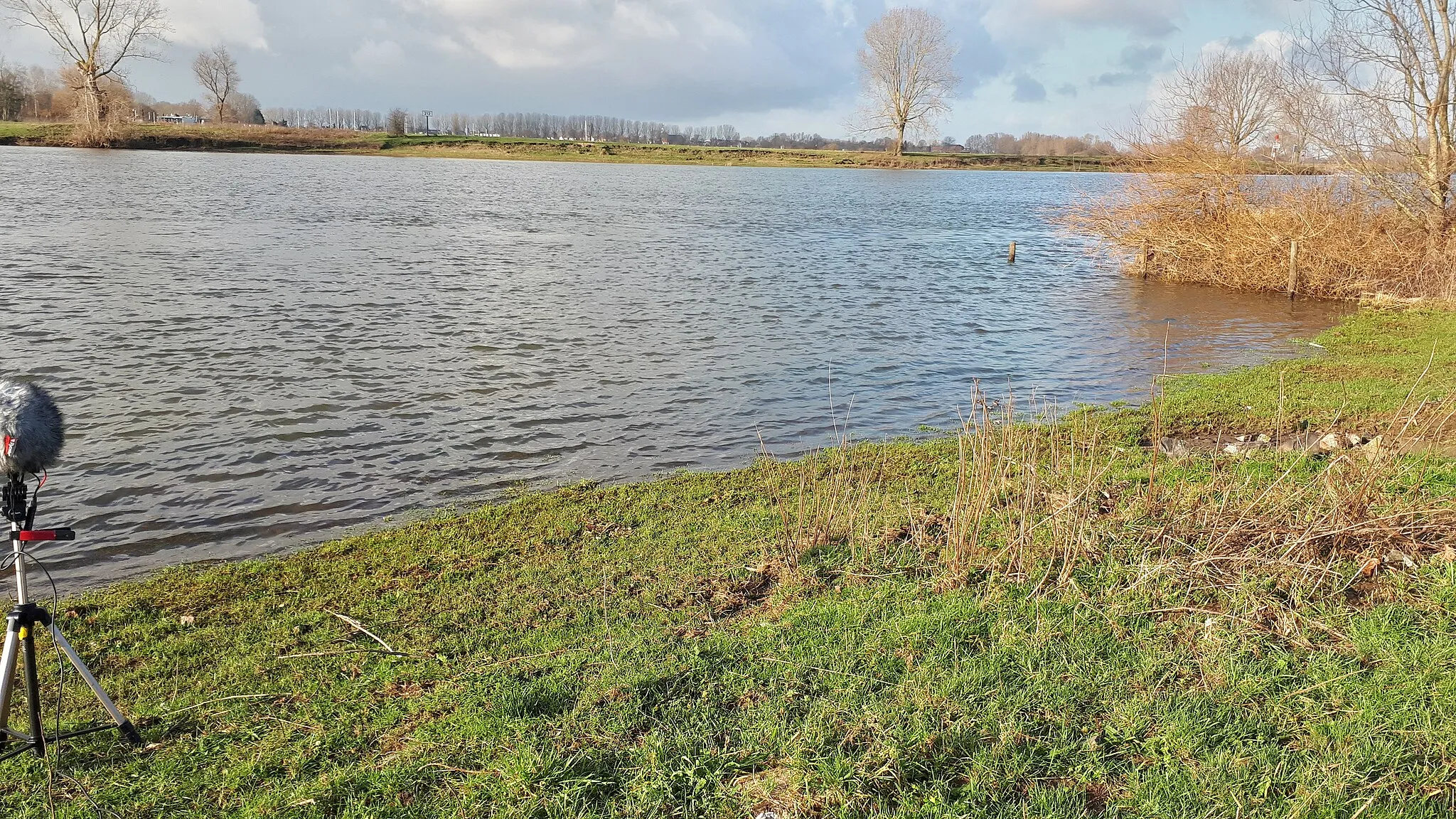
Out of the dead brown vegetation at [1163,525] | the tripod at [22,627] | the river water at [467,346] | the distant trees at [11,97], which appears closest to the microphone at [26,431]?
the tripod at [22,627]

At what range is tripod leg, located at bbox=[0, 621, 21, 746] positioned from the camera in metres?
4.34

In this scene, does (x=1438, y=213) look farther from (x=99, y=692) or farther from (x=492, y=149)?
(x=492, y=149)

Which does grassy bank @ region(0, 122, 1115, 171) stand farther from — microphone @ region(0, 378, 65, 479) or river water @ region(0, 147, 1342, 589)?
microphone @ region(0, 378, 65, 479)

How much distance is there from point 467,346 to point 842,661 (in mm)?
13886

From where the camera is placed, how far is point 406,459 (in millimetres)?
11344

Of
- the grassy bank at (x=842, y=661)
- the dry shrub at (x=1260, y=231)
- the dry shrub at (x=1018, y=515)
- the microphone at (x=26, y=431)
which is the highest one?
the dry shrub at (x=1260, y=231)

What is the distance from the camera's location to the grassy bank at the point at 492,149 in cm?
8556

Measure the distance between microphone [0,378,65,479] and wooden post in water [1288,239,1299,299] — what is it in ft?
94.0

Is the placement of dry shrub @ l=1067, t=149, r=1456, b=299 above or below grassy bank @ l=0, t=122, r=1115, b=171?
below

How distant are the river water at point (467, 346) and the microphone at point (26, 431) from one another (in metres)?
4.26

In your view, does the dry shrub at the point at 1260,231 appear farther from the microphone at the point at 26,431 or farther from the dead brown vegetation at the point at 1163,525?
the microphone at the point at 26,431

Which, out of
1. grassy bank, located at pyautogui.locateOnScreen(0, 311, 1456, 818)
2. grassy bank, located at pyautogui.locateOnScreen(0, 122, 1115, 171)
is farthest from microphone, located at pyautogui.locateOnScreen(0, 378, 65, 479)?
grassy bank, located at pyautogui.locateOnScreen(0, 122, 1115, 171)

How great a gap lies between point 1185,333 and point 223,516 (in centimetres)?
2012

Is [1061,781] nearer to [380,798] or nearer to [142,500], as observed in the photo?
[380,798]
